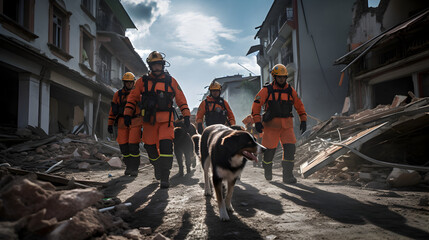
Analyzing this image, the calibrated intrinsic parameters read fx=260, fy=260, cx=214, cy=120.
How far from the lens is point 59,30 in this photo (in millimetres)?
12750

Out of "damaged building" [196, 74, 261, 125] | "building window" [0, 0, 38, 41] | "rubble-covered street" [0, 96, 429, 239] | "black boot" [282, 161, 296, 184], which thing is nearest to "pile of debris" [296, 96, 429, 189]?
"rubble-covered street" [0, 96, 429, 239]

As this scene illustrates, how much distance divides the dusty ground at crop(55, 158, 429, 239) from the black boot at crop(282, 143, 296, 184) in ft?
3.05

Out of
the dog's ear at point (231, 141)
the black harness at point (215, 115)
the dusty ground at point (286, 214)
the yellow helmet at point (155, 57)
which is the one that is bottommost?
the dusty ground at point (286, 214)

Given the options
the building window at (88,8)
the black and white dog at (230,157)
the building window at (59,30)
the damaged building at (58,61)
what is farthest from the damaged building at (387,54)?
the building window at (88,8)

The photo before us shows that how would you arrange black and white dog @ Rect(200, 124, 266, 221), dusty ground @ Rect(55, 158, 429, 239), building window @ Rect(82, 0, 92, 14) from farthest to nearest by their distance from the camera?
building window @ Rect(82, 0, 92, 14), black and white dog @ Rect(200, 124, 266, 221), dusty ground @ Rect(55, 158, 429, 239)

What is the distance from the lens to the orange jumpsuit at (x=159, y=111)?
15.8 feet

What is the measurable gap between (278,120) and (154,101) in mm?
2532

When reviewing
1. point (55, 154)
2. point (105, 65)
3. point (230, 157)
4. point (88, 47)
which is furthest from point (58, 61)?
point (230, 157)

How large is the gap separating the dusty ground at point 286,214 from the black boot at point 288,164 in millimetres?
929

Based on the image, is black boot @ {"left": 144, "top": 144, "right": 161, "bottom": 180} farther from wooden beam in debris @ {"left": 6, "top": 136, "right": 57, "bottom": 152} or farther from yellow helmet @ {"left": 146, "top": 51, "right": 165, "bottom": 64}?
wooden beam in debris @ {"left": 6, "top": 136, "right": 57, "bottom": 152}

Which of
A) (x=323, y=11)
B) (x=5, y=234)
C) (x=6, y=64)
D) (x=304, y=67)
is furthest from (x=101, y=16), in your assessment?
(x=5, y=234)

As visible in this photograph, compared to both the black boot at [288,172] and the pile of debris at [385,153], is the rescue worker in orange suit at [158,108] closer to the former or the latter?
the black boot at [288,172]

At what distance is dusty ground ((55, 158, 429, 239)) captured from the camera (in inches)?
91.4

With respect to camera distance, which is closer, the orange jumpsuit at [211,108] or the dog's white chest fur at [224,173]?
the dog's white chest fur at [224,173]
